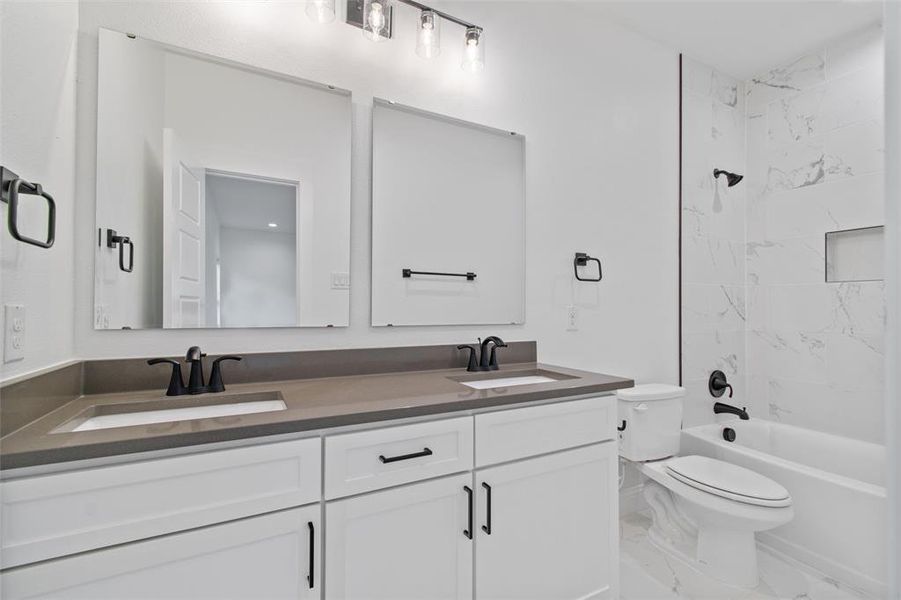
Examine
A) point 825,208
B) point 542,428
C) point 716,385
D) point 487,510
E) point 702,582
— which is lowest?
point 702,582

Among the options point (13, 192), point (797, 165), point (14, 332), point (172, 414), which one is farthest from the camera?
point (797, 165)

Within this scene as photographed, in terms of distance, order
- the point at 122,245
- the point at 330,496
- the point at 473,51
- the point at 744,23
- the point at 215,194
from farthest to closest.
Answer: the point at 744,23, the point at 473,51, the point at 215,194, the point at 122,245, the point at 330,496

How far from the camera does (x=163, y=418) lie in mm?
1213

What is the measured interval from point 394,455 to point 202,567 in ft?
1.60

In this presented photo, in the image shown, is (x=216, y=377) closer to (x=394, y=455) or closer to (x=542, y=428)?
(x=394, y=455)

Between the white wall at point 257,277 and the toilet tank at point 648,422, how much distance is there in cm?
167

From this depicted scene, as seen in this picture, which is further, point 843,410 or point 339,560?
point 843,410

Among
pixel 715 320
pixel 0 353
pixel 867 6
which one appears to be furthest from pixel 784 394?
pixel 0 353

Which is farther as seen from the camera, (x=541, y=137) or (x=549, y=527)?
(x=541, y=137)

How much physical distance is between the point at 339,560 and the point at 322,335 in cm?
80

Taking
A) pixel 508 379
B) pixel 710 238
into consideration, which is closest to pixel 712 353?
pixel 710 238

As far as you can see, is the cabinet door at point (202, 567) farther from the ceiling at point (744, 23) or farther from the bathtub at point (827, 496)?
the ceiling at point (744, 23)

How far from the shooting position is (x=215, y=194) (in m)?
1.50

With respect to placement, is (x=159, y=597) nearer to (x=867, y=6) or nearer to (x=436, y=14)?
(x=436, y=14)
